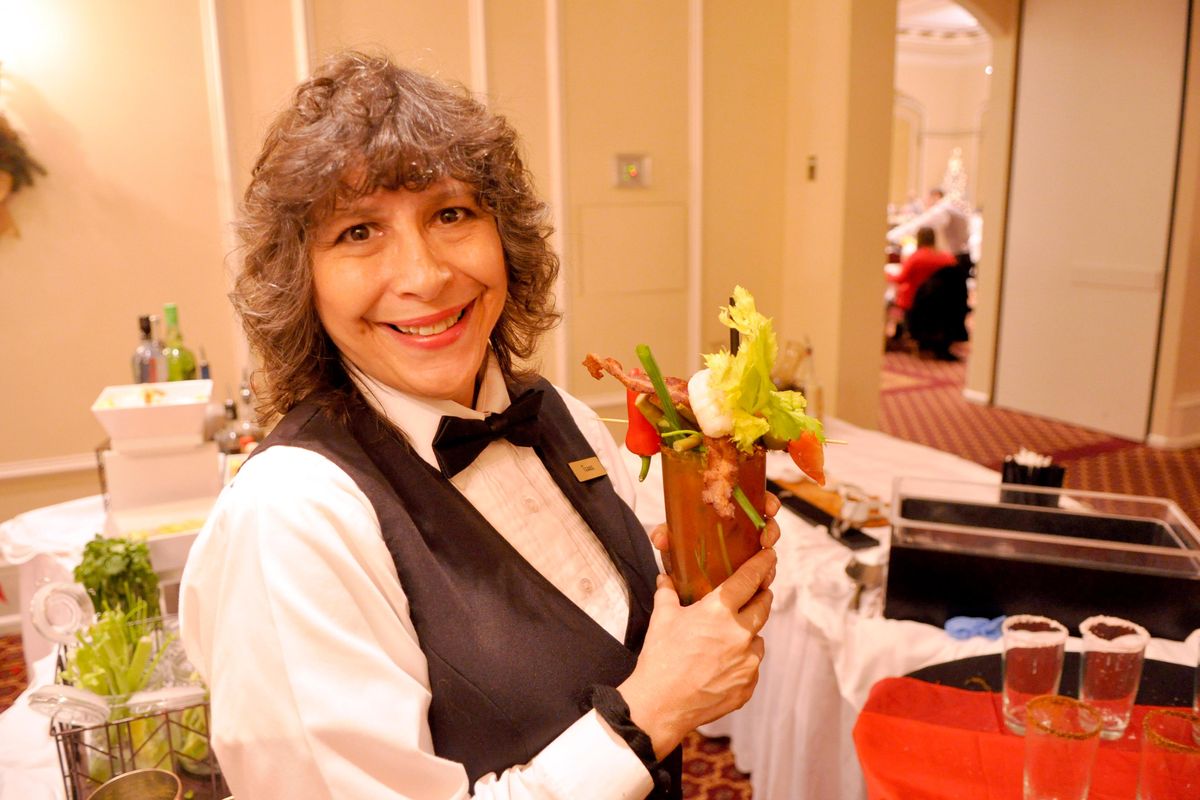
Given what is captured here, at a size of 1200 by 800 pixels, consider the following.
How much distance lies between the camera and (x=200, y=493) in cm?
192

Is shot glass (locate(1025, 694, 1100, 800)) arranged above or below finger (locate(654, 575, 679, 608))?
below

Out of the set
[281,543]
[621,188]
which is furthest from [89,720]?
[621,188]

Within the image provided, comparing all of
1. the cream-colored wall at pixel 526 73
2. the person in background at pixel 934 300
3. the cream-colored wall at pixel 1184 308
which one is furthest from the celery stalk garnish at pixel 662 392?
the person in background at pixel 934 300

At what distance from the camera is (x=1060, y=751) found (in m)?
1.01

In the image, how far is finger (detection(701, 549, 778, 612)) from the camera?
0.97 metres

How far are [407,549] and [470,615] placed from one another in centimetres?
10

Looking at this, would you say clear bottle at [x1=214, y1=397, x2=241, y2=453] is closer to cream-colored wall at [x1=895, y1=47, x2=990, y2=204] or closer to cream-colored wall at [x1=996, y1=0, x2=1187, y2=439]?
cream-colored wall at [x1=996, y1=0, x2=1187, y2=439]

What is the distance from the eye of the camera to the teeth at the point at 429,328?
Result: 100 centimetres

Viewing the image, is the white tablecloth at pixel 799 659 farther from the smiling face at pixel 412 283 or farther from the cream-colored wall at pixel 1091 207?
the cream-colored wall at pixel 1091 207

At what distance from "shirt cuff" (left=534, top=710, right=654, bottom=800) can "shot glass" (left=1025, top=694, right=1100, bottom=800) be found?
0.49 m

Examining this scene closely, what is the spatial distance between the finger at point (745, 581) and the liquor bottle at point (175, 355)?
2.09 m

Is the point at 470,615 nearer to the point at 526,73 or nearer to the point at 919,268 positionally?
the point at 526,73

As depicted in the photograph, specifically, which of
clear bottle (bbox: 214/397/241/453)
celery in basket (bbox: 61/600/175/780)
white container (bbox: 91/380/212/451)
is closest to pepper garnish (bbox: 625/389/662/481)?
celery in basket (bbox: 61/600/175/780)

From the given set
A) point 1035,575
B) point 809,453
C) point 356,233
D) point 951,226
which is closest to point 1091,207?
point 951,226
